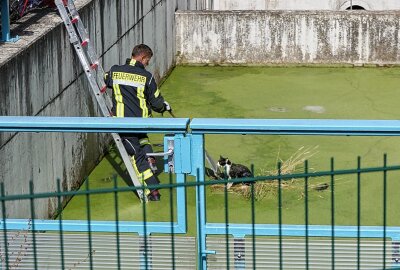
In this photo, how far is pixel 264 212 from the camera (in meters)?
10.1

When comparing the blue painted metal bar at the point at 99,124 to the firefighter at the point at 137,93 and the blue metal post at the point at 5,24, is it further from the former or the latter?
→ the firefighter at the point at 137,93

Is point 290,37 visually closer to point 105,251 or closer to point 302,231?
point 302,231

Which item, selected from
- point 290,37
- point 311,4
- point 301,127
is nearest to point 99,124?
point 301,127

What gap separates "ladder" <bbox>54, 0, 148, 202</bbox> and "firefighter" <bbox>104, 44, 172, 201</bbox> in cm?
12

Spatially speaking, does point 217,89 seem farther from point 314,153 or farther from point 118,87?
point 118,87

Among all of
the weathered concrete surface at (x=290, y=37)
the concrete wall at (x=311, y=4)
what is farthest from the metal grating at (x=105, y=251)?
the concrete wall at (x=311, y=4)

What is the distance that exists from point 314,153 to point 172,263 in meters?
6.32

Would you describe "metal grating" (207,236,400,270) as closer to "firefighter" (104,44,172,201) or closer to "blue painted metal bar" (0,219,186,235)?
"blue painted metal bar" (0,219,186,235)

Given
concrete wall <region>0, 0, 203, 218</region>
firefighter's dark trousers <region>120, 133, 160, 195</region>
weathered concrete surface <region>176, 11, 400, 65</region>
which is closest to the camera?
concrete wall <region>0, 0, 203, 218</region>

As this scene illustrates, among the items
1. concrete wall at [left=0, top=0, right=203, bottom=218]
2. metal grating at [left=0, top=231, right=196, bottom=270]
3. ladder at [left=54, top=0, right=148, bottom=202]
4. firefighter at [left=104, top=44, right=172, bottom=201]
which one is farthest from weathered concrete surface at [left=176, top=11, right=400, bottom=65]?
metal grating at [left=0, top=231, right=196, bottom=270]

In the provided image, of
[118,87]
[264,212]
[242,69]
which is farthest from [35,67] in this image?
[242,69]

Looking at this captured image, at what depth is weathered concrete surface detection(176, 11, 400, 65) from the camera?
1631 cm

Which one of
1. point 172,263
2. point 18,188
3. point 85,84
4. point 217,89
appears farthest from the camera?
point 217,89

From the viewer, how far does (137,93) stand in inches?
399
